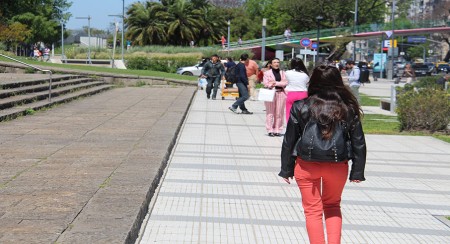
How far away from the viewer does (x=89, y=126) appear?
13.0m

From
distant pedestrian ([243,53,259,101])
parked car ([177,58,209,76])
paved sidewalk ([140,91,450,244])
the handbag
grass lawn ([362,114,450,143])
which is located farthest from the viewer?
parked car ([177,58,209,76])

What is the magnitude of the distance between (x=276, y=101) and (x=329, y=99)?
925 centimetres

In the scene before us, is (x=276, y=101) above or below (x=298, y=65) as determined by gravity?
below

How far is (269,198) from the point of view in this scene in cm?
779

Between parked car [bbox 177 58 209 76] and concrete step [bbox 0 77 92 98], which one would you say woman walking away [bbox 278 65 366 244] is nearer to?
concrete step [bbox 0 77 92 98]

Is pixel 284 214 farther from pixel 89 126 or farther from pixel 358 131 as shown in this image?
pixel 89 126

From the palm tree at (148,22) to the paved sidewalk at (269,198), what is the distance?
68.5 m

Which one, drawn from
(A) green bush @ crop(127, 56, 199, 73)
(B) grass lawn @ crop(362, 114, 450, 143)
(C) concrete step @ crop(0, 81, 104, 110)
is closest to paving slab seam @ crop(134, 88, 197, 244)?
(C) concrete step @ crop(0, 81, 104, 110)

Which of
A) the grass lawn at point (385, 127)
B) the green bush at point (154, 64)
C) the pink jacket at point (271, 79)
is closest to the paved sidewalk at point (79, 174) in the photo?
the pink jacket at point (271, 79)

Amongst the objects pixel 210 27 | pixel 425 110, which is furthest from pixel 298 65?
pixel 210 27

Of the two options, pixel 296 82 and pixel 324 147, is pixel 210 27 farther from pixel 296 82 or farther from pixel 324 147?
pixel 324 147

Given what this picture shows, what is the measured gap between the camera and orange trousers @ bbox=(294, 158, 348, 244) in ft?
15.9

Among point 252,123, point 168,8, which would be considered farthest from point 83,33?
point 252,123

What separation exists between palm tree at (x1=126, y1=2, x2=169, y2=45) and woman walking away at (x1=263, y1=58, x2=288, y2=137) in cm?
6685
